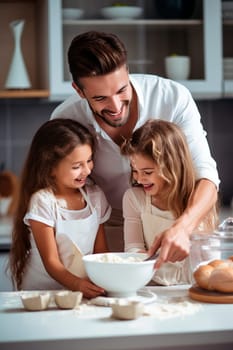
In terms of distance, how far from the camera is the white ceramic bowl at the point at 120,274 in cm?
180

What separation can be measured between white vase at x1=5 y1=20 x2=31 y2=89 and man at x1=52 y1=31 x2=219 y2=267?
0.91m

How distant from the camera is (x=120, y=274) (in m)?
1.81

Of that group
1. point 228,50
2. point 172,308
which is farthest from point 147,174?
point 228,50

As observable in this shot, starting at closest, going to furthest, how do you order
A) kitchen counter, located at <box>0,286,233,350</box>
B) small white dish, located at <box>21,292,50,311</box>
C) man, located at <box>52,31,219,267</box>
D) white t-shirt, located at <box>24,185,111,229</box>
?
kitchen counter, located at <box>0,286,233,350</box> → small white dish, located at <box>21,292,50,311</box> → man, located at <box>52,31,219,267</box> → white t-shirt, located at <box>24,185,111,229</box>

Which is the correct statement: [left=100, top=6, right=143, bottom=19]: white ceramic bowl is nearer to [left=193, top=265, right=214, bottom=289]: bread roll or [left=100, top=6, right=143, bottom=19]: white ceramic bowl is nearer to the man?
the man

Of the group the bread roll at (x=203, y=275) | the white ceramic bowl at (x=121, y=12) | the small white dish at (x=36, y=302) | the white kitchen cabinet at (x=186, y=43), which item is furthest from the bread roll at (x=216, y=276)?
the white ceramic bowl at (x=121, y=12)

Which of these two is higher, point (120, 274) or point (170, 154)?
point (170, 154)

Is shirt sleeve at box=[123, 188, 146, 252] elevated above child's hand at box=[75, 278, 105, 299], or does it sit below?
above

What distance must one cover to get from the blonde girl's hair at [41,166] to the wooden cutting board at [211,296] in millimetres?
675

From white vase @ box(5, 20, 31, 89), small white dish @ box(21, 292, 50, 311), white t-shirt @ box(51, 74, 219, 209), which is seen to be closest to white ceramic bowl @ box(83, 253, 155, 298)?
small white dish @ box(21, 292, 50, 311)

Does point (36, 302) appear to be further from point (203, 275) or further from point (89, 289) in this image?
point (203, 275)

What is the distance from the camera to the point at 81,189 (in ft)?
7.91

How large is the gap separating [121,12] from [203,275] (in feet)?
6.07

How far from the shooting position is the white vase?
3369 millimetres
